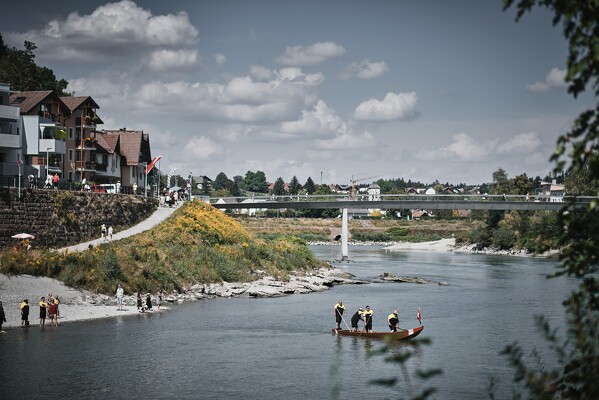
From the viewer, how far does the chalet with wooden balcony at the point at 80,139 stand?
87.6 meters

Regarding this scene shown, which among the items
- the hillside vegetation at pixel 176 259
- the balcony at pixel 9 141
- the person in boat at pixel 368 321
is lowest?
the person in boat at pixel 368 321

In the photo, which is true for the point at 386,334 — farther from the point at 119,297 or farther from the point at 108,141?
the point at 108,141

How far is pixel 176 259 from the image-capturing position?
67.9 meters

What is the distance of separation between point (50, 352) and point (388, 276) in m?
50.0

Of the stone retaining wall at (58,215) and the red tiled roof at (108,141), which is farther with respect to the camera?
the red tiled roof at (108,141)

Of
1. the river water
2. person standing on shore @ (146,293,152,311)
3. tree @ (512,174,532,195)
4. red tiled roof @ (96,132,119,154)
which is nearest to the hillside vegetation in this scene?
person standing on shore @ (146,293,152,311)

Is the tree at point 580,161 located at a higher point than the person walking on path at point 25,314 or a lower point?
higher

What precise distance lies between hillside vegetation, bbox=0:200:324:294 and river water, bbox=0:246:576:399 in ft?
17.1

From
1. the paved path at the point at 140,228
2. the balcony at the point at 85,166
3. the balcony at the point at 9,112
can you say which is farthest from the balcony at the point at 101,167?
the balcony at the point at 9,112

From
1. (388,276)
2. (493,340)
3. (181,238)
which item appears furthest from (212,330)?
(388,276)

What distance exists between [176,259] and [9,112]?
2050cm

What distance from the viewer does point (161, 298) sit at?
5762cm

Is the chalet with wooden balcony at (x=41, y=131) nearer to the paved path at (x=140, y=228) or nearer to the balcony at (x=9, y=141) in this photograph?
the balcony at (x=9, y=141)

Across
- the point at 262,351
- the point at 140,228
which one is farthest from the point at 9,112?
the point at 262,351
